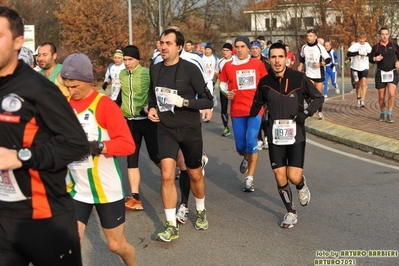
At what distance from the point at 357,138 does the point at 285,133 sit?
232 inches

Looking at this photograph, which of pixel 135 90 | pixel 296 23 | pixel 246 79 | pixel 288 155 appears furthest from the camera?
pixel 296 23

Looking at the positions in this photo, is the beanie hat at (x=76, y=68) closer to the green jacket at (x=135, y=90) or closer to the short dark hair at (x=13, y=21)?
the short dark hair at (x=13, y=21)

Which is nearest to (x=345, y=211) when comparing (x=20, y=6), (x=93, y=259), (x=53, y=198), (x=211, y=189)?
(x=211, y=189)

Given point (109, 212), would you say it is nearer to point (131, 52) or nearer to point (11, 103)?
point (11, 103)

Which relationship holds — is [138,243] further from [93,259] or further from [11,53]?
[11,53]

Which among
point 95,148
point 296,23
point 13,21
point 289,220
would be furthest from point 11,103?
point 296,23

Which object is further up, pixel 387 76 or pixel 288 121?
pixel 387 76

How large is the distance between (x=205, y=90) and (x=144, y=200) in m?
2.24

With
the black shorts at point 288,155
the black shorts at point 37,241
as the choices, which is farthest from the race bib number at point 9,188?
the black shorts at point 288,155

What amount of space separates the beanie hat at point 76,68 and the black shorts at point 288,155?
295 cm

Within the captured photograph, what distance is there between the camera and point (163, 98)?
657 cm

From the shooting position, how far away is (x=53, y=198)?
129 inches

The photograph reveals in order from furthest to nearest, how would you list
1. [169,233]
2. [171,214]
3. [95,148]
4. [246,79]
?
[246,79], [171,214], [169,233], [95,148]

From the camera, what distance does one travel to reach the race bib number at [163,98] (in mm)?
6566
